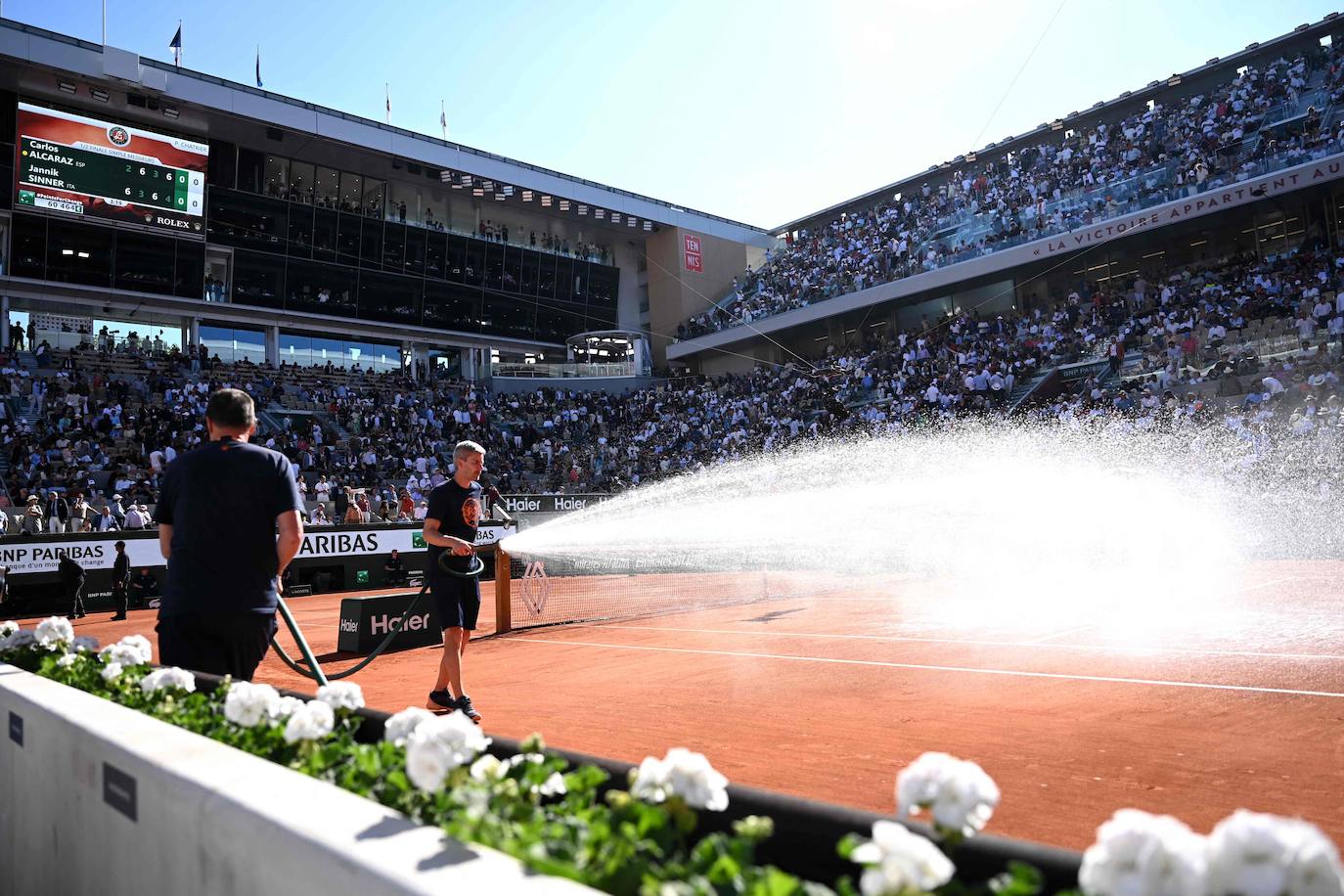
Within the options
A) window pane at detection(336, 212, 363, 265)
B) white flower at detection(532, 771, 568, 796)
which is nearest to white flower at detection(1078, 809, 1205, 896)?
white flower at detection(532, 771, 568, 796)

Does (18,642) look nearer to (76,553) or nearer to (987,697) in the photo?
(987,697)

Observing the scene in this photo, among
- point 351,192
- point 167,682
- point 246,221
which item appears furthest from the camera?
point 351,192

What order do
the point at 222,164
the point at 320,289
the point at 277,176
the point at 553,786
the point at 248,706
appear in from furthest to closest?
the point at 277,176
the point at 320,289
the point at 222,164
the point at 248,706
the point at 553,786

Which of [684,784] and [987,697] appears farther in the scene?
[987,697]

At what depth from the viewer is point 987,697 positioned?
23.6 feet

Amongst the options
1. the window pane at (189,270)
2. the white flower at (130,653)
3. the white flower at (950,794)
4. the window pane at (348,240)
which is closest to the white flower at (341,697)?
the white flower at (130,653)

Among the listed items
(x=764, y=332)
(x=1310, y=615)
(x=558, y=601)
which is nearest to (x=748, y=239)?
(x=764, y=332)

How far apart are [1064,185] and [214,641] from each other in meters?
40.7

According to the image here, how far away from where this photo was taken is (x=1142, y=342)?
29.3 meters

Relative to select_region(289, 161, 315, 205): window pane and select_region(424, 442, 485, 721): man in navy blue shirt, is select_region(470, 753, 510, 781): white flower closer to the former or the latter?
select_region(424, 442, 485, 721): man in navy blue shirt

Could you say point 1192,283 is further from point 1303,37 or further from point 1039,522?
point 1039,522

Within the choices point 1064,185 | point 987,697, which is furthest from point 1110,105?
point 987,697

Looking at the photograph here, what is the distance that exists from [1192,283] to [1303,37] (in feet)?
42.0

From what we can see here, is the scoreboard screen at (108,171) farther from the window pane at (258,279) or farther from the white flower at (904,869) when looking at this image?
the white flower at (904,869)
